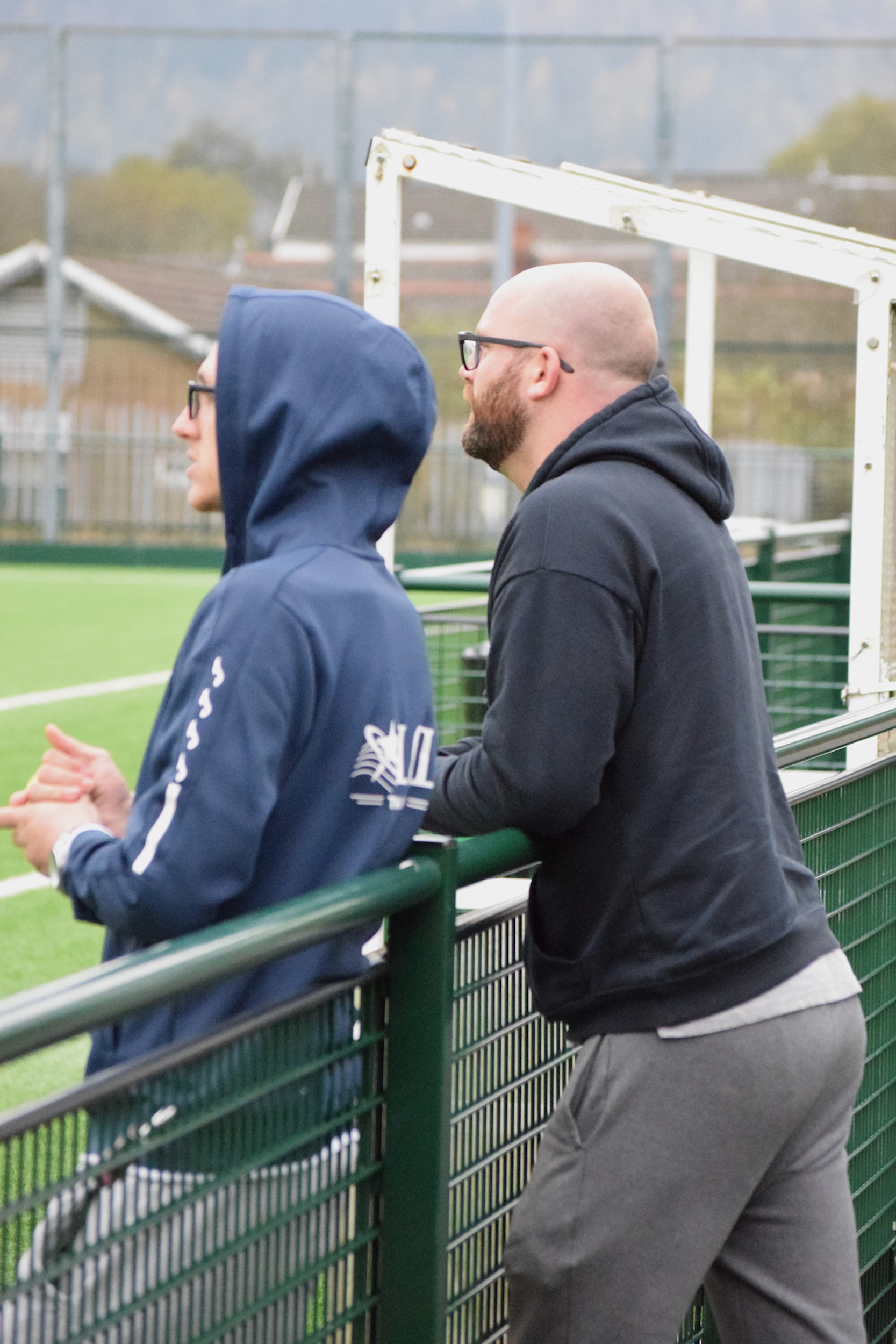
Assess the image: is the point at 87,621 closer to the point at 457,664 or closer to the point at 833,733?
the point at 457,664

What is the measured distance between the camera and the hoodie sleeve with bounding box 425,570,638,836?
2.16 meters

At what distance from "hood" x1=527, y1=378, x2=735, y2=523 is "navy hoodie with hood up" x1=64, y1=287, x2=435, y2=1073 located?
0.65ft

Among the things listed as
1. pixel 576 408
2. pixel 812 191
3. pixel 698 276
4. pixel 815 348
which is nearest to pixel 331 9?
pixel 812 191

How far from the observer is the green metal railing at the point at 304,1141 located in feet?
5.24

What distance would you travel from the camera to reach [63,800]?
210cm

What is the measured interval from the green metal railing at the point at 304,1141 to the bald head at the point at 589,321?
2.14 ft

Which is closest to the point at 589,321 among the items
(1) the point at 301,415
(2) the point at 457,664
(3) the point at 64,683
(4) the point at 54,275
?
(1) the point at 301,415

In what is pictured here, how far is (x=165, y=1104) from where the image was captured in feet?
5.63

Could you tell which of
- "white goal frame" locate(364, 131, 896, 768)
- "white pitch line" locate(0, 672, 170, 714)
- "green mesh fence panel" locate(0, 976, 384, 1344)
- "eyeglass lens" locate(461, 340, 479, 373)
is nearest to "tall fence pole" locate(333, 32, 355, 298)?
"white pitch line" locate(0, 672, 170, 714)

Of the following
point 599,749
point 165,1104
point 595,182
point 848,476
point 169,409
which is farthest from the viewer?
point 169,409

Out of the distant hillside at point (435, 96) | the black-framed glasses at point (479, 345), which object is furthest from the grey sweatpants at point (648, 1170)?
the distant hillside at point (435, 96)

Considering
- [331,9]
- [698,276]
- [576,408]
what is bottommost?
[576,408]

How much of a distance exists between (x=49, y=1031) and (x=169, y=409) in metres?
28.7

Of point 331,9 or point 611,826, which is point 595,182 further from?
point 331,9
